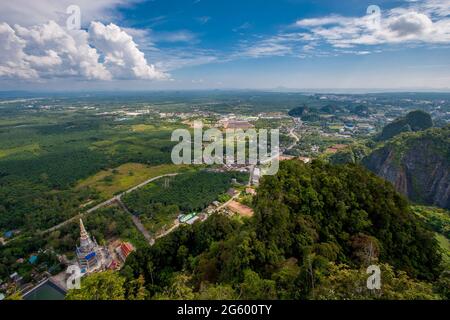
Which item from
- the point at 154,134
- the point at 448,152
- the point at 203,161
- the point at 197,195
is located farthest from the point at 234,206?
the point at 154,134

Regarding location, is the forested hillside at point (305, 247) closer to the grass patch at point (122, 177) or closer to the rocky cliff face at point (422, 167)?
the rocky cliff face at point (422, 167)

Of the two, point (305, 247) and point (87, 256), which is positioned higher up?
point (305, 247)

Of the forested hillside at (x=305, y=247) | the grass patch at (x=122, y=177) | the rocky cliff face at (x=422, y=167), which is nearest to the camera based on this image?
the forested hillside at (x=305, y=247)

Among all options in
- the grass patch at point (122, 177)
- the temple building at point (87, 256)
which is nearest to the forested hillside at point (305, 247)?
the temple building at point (87, 256)

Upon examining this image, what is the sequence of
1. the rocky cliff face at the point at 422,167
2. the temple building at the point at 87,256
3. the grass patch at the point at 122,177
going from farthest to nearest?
the grass patch at the point at 122,177, the rocky cliff face at the point at 422,167, the temple building at the point at 87,256

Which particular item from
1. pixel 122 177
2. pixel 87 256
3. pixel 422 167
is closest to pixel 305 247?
pixel 87 256

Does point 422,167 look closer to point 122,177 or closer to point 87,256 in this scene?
point 87,256
